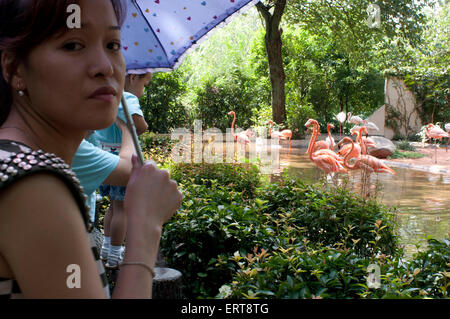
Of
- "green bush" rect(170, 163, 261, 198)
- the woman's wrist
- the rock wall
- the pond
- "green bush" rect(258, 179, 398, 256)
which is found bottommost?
the pond

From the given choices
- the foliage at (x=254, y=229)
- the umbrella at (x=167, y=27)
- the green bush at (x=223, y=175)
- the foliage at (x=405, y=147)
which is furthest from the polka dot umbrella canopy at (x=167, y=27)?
the foliage at (x=405, y=147)

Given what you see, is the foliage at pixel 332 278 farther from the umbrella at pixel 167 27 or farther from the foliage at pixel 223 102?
the foliage at pixel 223 102

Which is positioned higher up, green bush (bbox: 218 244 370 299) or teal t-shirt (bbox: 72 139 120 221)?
teal t-shirt (bbox: 72 139 120 221)

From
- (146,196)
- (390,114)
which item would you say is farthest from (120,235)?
(390,114)

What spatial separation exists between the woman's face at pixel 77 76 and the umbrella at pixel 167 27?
2.69 ft

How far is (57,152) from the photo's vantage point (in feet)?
3.43

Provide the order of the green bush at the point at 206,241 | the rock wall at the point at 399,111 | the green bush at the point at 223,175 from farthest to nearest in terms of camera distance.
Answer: the rock wall at the point at 399,111 → the green bush at the point at 223,175 → the green bush at the point at 206,241

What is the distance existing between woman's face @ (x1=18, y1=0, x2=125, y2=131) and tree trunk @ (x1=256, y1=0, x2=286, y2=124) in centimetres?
1511

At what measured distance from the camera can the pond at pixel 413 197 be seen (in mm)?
5509

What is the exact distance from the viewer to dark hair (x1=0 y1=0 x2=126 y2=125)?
90 centimetres

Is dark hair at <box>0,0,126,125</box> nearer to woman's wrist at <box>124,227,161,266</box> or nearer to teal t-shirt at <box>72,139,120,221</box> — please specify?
woman's wrist at <box>124,227,161,266</box>

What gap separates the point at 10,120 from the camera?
98 centimetres

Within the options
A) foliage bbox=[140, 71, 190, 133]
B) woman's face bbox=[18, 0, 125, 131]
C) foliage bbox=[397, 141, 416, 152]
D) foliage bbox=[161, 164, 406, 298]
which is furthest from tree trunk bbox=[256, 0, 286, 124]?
woman's face bbox=[18, 0, 125, 131]
